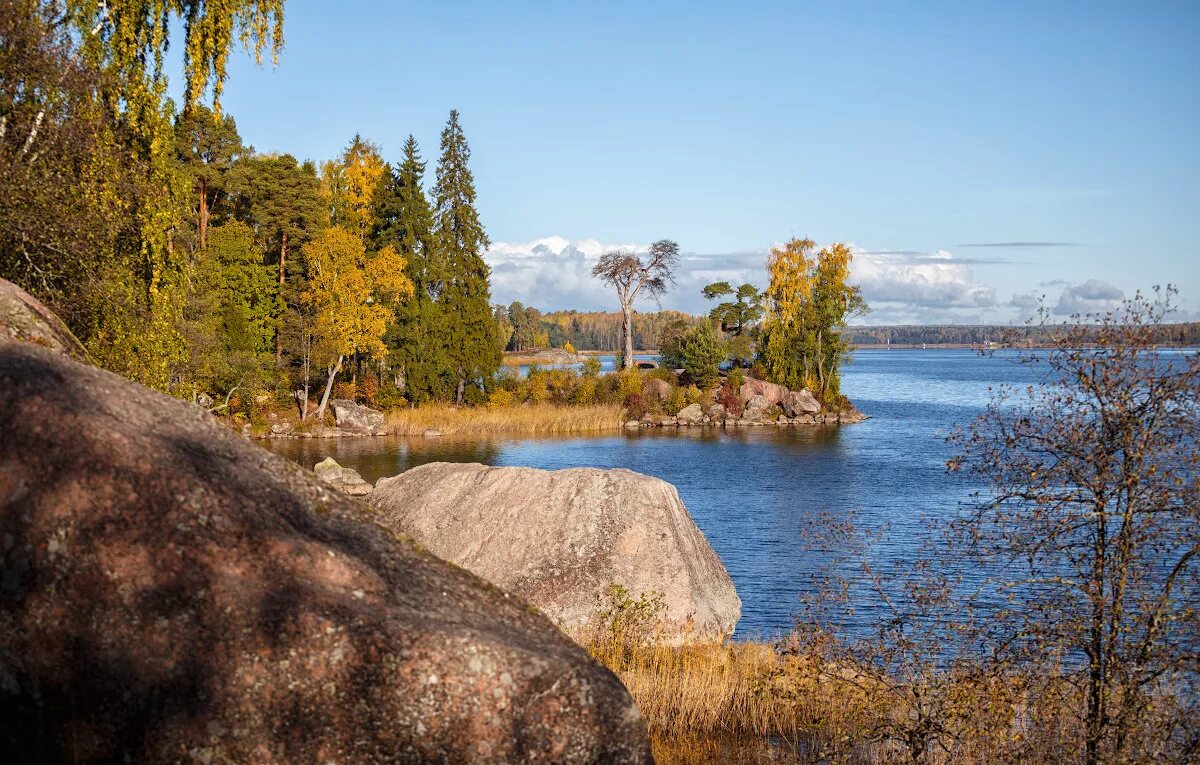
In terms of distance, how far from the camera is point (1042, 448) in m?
8.93

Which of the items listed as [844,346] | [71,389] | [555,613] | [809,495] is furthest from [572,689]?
[844,346]

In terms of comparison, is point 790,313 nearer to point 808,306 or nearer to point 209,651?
point 808,306

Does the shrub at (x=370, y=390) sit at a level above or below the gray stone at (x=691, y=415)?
above

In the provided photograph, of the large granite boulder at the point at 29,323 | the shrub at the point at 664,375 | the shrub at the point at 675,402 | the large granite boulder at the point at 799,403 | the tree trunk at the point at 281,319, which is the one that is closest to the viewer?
the large granite boulder at the point at 29,323

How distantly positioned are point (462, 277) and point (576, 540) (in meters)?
54.2

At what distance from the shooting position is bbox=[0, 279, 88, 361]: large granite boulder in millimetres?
7916

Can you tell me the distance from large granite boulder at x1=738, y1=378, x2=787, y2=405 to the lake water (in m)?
5.81

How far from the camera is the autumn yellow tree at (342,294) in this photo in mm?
56688

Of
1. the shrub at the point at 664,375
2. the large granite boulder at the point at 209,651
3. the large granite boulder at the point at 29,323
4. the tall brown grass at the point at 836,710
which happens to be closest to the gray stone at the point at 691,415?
the shrub at the point at 664,375

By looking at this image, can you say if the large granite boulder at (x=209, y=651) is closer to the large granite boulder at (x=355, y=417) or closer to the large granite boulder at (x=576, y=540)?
the large granite boulder at (x=576, y=540)

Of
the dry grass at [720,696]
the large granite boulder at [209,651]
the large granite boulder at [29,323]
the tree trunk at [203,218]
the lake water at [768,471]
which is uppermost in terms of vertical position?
the tree trunk at [203,218]

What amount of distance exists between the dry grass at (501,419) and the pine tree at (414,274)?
2535 mm

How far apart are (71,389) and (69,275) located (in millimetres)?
13289

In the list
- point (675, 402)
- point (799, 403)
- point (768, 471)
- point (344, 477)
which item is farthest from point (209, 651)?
point (799, 403)
